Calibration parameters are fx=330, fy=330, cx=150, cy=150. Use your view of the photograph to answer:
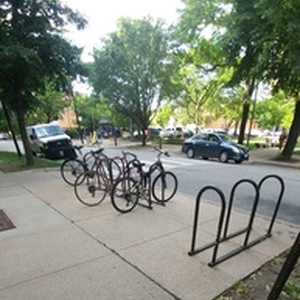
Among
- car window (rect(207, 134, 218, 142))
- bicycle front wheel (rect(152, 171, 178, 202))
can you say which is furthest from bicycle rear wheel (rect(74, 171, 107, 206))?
car window (rect(207, 134, 218, 142))

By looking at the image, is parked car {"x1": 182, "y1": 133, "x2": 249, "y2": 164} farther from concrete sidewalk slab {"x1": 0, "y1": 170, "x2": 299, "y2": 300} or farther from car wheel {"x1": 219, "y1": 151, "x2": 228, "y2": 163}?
concrete sidewalk slab {"x1": 0, "y1": 170, "x2": 299, "y2": 300}

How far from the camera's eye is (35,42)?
11.0 metres

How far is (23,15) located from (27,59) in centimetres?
235

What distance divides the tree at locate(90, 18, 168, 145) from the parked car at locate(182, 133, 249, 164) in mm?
10039

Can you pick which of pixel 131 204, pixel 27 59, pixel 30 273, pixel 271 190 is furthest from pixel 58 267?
pixel 27 59

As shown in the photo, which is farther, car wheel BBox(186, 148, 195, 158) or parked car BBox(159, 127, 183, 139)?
parked car BBox(159, 127, 183, 139)

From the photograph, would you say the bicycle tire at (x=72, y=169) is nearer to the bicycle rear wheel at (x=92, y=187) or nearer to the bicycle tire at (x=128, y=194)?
the bicycle rear wheel at (x=92, y=187)

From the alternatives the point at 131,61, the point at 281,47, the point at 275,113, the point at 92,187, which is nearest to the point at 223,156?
the point at 281,47

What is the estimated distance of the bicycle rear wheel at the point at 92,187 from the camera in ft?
22.9

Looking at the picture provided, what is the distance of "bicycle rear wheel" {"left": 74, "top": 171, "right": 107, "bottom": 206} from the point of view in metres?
6.99

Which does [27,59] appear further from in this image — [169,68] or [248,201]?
[169,68]

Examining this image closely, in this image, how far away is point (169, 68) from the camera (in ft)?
87.9

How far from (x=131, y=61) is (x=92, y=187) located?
68.4 feet

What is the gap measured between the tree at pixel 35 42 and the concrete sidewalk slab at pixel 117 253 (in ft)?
18.4
